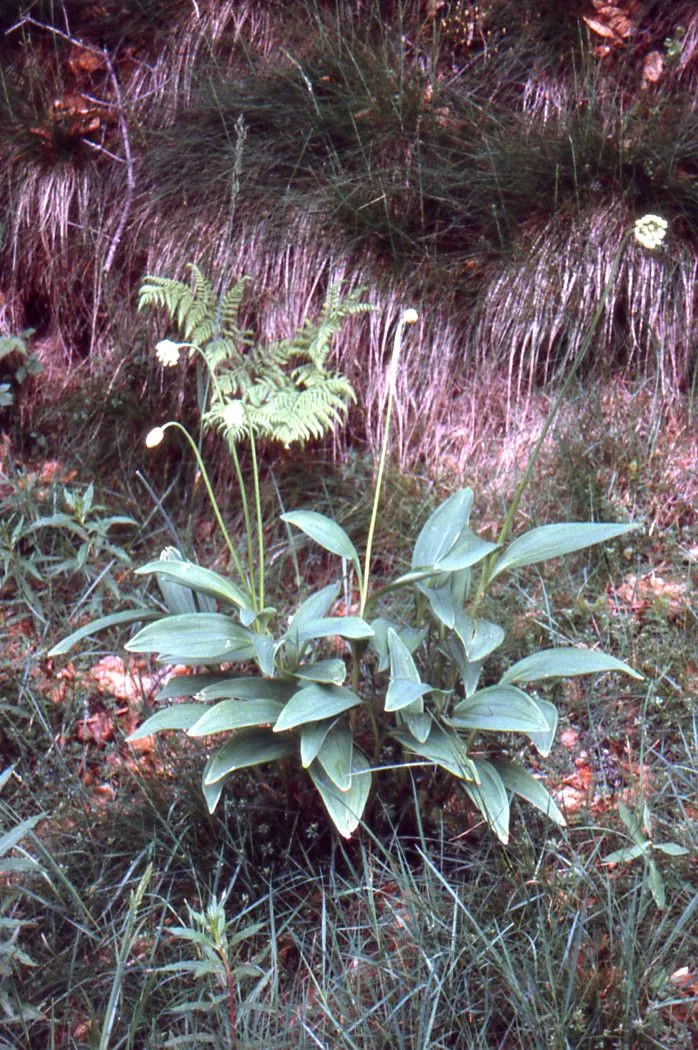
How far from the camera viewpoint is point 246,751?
7.54 ft

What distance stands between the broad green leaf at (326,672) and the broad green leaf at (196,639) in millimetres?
129

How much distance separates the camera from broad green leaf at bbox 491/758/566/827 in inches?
88.3

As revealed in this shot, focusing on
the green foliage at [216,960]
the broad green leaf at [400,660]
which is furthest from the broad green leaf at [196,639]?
the green foliage at [216,960]

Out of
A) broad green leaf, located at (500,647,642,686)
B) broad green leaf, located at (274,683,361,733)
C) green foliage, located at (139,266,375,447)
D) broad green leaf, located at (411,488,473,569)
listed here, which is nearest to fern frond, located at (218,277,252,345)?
green foliage, located at (139,266,375,447)

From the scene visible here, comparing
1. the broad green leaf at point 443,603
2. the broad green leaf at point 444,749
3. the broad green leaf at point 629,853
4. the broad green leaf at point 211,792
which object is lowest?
the broad green leaf at point 211,792

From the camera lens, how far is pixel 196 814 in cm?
251

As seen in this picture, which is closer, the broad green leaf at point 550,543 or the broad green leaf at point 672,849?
the broad green leaf at point 672,849

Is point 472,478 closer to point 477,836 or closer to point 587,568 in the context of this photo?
point 587,568

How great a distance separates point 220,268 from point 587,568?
1.78 m

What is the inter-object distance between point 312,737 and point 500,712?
43cm

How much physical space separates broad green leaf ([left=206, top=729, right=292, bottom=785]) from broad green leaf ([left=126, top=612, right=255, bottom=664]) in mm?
189

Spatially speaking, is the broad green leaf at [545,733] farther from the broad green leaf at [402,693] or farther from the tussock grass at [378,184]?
the tussock grass at [378,184]

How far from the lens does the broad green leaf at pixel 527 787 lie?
2.24 meters

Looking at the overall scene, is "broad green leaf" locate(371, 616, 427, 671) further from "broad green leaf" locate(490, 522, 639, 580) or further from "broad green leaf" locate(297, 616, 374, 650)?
"broad green leaf" locate(490, 522, 639, 580)
